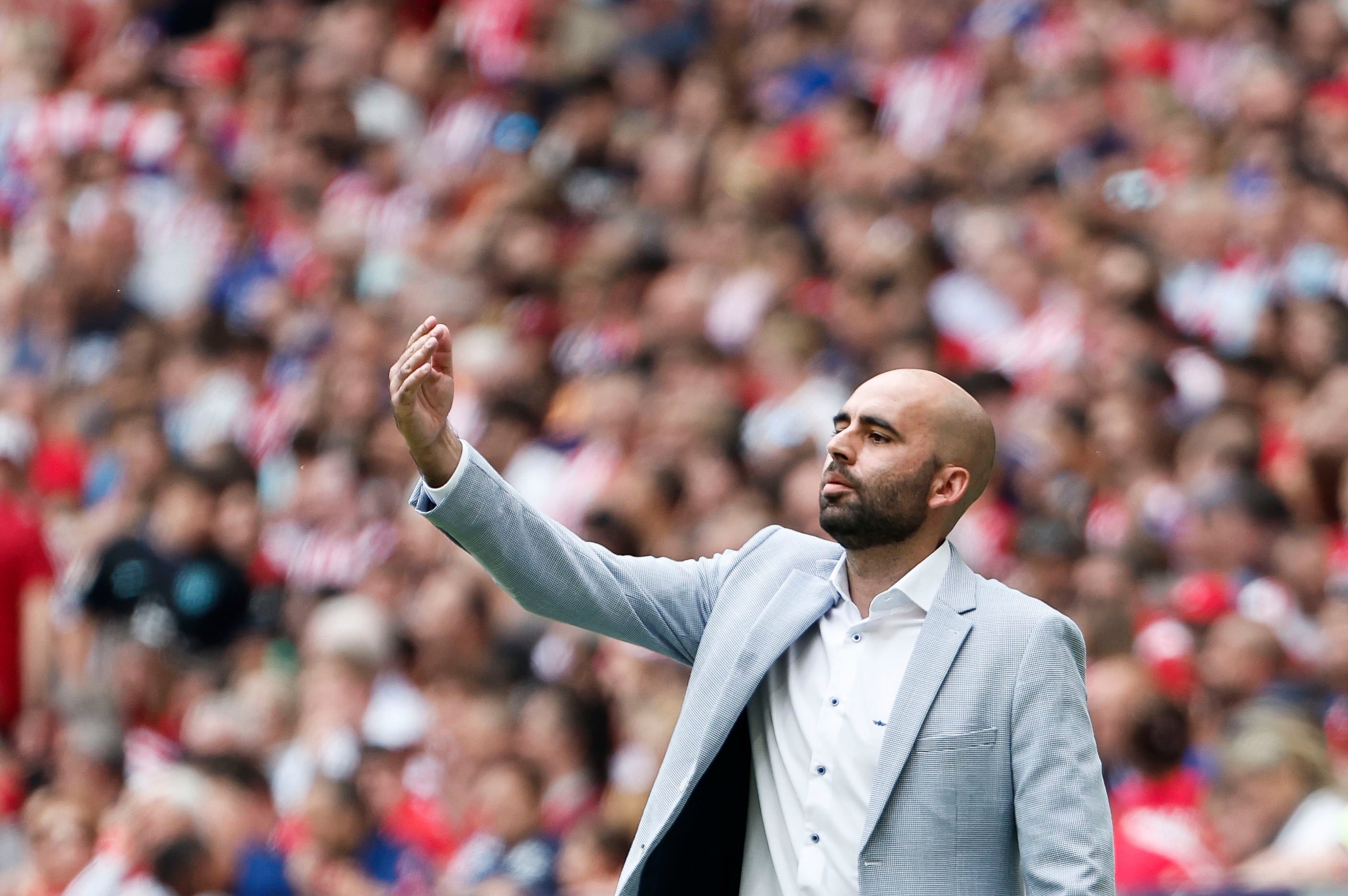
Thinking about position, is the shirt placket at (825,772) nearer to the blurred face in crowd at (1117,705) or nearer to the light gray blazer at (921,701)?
the light gray blazer at (921,701)

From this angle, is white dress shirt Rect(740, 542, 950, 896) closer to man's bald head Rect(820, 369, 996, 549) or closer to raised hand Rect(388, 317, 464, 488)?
man's bald head Rect(820, 369, 996, 549)

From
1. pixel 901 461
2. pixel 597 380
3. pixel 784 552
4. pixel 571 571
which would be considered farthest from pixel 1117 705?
pixel 597 380

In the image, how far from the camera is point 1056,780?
8.36 feet

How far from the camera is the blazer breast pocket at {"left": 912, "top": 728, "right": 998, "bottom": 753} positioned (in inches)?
103

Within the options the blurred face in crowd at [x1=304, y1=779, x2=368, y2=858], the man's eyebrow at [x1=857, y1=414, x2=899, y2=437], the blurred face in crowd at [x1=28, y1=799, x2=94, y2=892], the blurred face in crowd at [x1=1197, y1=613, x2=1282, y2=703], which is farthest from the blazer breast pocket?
the blurred face in crowd at [x1=28, y1=799, x2=94, y2=892]

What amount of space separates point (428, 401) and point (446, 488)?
0.13 metres

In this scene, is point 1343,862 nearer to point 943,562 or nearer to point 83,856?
point 943,562

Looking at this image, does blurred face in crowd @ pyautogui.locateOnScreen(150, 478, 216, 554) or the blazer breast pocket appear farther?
blurred face in crowd @ pyautogui.locateOnScreen(150, 478, 216, 554)

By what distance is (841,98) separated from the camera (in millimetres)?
8578

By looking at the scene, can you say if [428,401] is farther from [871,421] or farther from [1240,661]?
[1240,661]

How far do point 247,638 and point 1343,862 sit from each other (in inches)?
173

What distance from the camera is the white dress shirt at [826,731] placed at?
2.69 meters

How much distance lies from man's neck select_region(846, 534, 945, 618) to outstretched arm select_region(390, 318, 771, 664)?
0.23 m

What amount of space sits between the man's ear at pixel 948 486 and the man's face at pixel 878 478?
1 centimetres
